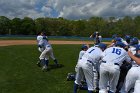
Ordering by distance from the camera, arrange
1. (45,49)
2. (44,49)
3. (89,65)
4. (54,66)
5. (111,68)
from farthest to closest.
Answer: (54,66) → (44,49) → (45,49) → (89,65) → (111,68)

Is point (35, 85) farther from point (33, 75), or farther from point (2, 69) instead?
point (2, 69)

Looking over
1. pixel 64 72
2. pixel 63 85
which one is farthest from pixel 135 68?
pixel 64 72

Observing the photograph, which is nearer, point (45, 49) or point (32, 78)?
point (32, 78)

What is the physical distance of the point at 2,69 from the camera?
760 inches

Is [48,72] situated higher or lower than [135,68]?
lower

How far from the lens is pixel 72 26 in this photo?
12156 centimetres

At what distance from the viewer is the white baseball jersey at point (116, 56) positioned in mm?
11133

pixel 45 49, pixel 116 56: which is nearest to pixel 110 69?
pixel 116 56

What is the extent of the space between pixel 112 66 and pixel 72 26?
363ft

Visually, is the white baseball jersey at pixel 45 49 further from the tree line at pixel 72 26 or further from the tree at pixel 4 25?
the tree at pixel 4 25

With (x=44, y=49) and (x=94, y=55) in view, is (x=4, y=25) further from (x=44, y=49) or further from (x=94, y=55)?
(x=94, y=55)

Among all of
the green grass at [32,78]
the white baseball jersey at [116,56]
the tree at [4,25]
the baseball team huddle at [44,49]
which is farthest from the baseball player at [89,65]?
the tree at [4,25]

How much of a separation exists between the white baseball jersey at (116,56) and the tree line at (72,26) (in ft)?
286

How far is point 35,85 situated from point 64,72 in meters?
3.27
